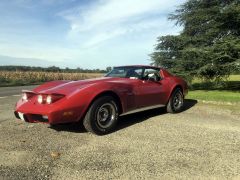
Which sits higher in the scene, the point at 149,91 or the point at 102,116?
the point at 149,91

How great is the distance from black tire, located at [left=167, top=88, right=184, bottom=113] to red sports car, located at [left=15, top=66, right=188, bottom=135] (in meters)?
0.68

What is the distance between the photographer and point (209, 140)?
223 inches

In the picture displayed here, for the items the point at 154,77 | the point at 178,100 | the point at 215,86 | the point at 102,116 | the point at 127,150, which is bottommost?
the point at 127,150

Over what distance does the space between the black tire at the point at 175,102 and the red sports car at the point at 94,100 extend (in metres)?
0.68

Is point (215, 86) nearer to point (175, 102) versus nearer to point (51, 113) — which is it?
point (175, 102)

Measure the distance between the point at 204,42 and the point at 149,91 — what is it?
9.90 meters

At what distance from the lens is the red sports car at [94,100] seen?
18.2 feet

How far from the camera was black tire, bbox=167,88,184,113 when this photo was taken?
27.5ft

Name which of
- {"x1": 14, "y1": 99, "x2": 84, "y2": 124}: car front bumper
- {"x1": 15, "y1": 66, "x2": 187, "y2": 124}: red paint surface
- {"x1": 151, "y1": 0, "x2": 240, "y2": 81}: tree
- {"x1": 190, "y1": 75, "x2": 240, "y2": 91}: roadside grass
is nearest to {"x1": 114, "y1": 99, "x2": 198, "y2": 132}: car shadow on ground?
{"x1": 15, "y1": 66, "x2": 187, "y2": 124}: red paint surface

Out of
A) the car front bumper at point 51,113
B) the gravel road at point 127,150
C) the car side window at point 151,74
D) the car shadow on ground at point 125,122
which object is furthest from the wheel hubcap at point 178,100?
the car front bumper at point 51,113

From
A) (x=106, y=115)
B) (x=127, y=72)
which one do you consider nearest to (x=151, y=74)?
(x=127, y=72)

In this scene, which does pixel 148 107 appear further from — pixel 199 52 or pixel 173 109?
pixel 199 52

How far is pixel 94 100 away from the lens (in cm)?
592

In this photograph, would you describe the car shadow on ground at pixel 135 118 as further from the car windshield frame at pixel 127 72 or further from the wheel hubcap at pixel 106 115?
the car windshield frame at pixel 127 72
